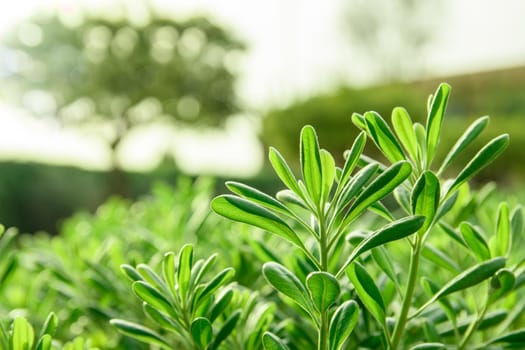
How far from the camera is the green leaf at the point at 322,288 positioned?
0.38 meters

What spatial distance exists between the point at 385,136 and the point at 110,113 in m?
18.7

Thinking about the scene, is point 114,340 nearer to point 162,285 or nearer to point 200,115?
point 162,285

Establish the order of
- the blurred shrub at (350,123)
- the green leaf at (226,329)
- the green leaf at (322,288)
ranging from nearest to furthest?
1. the green leaf at (322,288)
2. the green leaf at (226,329)
3. the blurred shrub at (350,123)

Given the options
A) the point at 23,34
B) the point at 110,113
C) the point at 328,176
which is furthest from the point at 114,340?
the point at 23,34

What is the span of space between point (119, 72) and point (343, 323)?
18476 millimetres

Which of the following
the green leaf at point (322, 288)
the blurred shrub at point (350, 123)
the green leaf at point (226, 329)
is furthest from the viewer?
the blurred shrub at point (350, 123)

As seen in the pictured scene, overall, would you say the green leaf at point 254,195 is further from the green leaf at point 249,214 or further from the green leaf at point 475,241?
the green leaf at point 475,241

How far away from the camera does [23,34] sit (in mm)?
18984

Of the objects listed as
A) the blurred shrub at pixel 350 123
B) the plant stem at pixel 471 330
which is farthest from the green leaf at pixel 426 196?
the blurred shrub at pixel 350 123

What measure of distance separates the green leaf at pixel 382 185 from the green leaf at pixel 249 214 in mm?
42

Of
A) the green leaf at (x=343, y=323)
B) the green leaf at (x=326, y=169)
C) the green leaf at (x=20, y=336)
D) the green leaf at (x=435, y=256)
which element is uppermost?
the green leaf at (x=326, y=169)

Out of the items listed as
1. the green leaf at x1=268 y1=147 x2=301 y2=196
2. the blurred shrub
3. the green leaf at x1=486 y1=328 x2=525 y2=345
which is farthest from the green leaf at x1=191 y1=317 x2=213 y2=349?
the blurred shrub

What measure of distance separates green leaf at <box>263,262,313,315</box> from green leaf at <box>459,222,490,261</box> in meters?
0.15

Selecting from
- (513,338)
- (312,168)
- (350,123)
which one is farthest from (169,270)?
(350,123)
